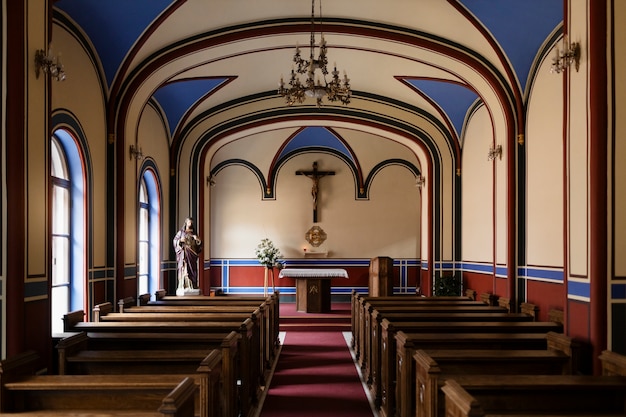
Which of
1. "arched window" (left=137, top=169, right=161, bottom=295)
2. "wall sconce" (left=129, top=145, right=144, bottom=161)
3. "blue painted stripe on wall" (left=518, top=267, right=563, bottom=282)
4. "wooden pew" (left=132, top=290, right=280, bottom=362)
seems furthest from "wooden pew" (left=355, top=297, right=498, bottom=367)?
"arched window" (left=137, top=169, right=161, bottom=295)

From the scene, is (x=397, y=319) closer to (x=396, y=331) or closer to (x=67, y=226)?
(x=396, y=331)

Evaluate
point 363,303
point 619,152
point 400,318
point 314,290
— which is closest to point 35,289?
point 400,318

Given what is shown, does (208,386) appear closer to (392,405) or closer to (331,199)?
(392,405)

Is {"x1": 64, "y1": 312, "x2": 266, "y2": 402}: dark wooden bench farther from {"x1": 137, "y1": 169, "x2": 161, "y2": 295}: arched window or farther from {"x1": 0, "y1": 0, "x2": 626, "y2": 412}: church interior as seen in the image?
{"x1": 137, "y1": 169, "x2": 161, "y2": 295}: arched window

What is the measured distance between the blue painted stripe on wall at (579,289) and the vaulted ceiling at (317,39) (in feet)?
11.3

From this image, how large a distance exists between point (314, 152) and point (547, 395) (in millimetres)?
12796

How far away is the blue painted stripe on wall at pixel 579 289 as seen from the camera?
4.88m

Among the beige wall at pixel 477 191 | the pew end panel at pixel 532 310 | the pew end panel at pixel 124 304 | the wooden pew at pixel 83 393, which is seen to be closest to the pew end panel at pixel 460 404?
the wooden pew at pixel 83 393

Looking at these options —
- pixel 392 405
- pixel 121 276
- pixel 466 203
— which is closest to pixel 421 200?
pixel 466 203

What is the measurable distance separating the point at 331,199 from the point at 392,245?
1.99m

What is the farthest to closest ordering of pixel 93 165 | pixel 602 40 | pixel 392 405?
pixel 93 165 < pixel 392 405 < pixel 602 40

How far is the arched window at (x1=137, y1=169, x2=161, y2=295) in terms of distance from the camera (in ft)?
36.9

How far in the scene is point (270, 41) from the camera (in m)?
9.03

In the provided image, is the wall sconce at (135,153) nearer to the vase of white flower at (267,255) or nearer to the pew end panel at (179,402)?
the vase of white flower at (267,255)
